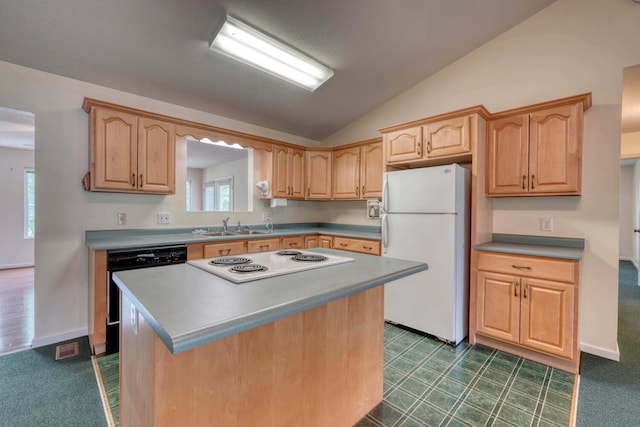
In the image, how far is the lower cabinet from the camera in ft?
7.09

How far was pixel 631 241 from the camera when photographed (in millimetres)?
6137

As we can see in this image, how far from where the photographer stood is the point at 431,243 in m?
2.68

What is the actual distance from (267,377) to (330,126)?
12.0ft

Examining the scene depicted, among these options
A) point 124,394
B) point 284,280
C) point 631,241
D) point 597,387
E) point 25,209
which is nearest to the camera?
point 284,280

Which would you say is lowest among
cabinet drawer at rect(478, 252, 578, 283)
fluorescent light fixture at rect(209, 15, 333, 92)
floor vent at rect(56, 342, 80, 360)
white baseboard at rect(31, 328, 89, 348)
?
floor vent at rect(56, 342, 80, 360)

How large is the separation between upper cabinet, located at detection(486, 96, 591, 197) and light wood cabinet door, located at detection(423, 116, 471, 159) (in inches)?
11.9

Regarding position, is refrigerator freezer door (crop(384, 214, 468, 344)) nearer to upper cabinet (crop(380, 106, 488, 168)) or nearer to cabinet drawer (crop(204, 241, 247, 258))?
A: upper cabinet (crop(380, 106, 488, 168))

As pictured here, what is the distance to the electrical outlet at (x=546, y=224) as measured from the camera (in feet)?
8.75

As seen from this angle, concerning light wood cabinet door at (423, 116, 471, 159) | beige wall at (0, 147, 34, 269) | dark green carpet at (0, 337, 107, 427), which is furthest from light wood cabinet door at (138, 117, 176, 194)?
beige wall at (0, 147, 34, 269)

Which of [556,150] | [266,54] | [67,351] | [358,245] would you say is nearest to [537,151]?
[556,150]

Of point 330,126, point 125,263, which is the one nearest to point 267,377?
point 125,263

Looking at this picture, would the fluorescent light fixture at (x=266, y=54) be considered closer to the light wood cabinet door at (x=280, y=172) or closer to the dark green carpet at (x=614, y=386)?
the light wood cabinet door at (x=280, y=172)

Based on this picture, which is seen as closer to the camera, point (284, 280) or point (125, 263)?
point (284, 280)

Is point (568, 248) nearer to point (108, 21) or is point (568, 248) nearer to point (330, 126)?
point (330, 126)
